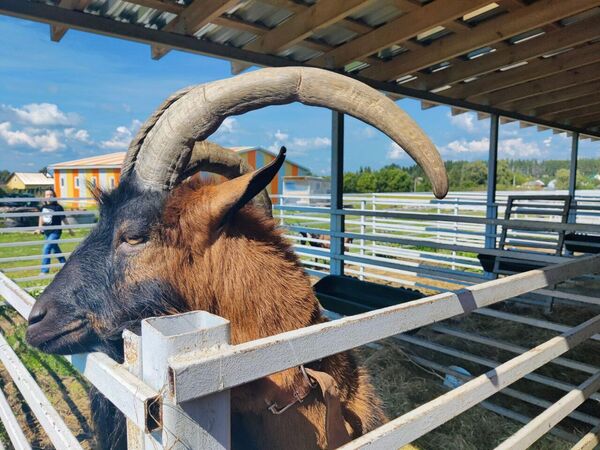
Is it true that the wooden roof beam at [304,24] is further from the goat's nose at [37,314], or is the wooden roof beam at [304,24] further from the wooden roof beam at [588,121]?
the wooden roof beam at [588,121]

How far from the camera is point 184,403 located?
69 centimetres

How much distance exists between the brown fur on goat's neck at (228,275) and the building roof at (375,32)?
2.14 metres

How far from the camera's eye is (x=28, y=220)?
20.0m

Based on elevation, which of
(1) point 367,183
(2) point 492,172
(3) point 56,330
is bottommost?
(3) point 56,330

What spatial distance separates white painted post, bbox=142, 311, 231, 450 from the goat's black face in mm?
747

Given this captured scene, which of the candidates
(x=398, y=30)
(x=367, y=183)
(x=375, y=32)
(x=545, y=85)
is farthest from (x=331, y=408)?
(x=367, y=183)

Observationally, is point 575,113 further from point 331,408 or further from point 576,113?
point 331,408

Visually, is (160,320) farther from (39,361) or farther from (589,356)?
(589,356)

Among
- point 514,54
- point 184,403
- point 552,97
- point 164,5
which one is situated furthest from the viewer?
point 552,97

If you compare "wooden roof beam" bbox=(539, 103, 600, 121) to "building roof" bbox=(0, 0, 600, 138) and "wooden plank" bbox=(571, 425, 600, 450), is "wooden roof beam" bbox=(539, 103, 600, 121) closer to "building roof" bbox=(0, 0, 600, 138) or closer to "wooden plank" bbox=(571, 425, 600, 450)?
"building roof" bbox=(0, 0, 600, 138)

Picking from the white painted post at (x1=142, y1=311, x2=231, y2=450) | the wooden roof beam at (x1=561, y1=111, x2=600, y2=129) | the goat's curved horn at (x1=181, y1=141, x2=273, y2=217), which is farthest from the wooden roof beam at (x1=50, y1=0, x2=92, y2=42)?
the wooden roof beam at (x1=561, y1=111, x2=600, y2=129)

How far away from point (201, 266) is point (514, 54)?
434 centimetres

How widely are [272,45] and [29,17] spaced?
1932mm

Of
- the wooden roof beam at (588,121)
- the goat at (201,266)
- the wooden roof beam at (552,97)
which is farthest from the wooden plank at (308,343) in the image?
the wooden roof beam at (588,121)
